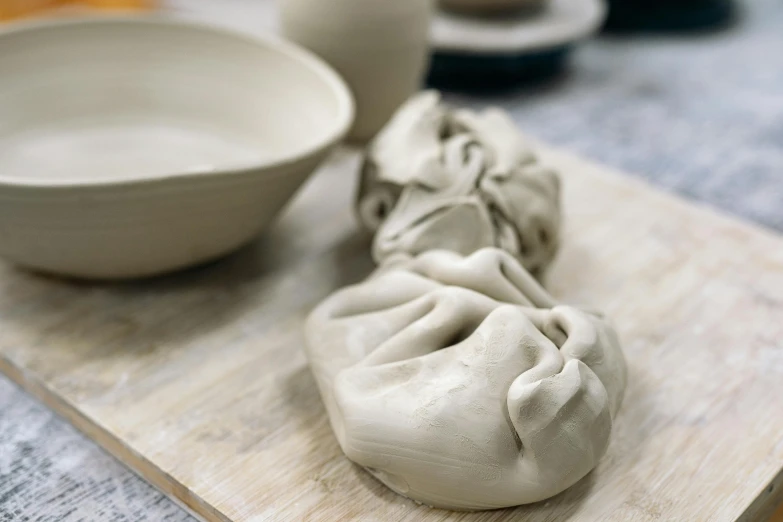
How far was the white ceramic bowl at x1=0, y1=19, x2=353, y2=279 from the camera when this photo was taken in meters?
1.12

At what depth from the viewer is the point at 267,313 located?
119 cm

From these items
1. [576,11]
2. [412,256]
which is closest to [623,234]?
[412,256]

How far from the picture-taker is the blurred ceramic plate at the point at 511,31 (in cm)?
184

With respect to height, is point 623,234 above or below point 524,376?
below

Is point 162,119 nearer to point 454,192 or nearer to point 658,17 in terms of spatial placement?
point 454,192

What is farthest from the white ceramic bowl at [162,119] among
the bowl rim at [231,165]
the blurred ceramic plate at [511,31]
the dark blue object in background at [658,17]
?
the dark blue object in background at [658,17]

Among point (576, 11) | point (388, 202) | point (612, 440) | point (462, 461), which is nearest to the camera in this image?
point (462, 461)

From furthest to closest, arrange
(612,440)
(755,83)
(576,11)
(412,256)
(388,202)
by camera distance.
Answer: (755,83), (576,11), (388,202), (412,256), (612,440)

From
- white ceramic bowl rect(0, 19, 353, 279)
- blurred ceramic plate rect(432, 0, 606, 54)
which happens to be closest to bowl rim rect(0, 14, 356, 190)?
white ceramic bowl rect(0, 19, 353, 279)

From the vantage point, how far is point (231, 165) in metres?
1.07

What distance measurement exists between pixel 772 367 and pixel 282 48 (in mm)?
904

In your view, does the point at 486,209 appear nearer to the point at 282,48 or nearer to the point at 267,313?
the point at 267,313

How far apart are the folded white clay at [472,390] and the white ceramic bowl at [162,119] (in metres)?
0.26

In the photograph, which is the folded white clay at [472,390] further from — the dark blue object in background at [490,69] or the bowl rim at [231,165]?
the dark blue object in background at [490,69]
